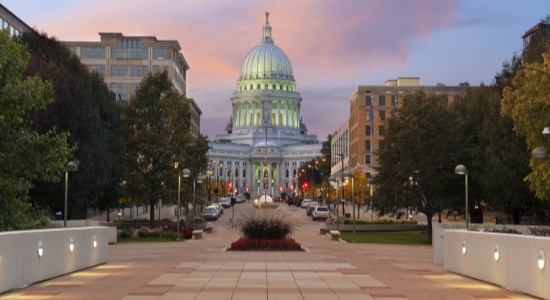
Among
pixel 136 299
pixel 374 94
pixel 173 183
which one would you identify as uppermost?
pixel 374 94

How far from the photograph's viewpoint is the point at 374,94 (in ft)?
461

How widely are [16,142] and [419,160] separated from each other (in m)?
36.3

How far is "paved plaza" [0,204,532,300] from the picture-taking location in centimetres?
2167

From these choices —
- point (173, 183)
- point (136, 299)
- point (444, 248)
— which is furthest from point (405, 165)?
point (136, 299)

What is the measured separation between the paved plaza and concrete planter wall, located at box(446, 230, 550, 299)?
1.21ft

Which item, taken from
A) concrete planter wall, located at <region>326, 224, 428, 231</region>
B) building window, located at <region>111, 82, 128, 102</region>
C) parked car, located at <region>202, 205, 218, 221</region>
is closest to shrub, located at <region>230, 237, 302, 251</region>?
concrete planter wall, located at <region>326, 224, 428, 231</region>

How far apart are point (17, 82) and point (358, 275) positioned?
40.1 ft

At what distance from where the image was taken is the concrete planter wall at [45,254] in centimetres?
2169

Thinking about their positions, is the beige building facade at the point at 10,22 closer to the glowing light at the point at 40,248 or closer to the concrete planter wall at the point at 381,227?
the concrete planter wall at the point at 381,227

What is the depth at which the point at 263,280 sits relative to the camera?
25.3 m

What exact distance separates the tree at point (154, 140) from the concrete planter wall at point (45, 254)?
→ 36379 millimetres

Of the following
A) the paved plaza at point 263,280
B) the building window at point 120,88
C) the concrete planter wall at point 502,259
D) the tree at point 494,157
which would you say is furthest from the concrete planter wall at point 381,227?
the building window at point 120,88

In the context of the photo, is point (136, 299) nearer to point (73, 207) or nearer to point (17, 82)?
point (17, 82)

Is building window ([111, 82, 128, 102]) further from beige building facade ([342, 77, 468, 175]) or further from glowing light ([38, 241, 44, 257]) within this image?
glowing light ([38, 241, 44, 257])
